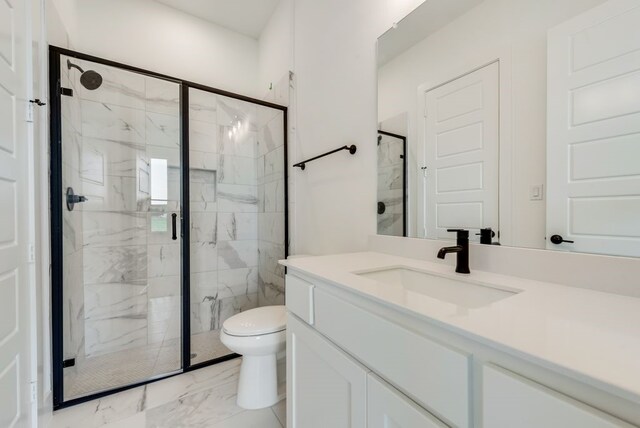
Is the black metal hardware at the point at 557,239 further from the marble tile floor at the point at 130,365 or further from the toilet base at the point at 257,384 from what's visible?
the marble tile floor at the point at 130,365

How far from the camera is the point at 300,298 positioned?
3.35 ft

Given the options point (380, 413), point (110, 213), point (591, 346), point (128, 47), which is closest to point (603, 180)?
point (591, 346)

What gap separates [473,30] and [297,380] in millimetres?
1498

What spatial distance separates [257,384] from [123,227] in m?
1.54

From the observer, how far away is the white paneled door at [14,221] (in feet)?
3.10

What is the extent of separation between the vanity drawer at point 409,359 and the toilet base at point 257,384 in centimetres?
88

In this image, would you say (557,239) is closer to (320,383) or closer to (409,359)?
(409,359)

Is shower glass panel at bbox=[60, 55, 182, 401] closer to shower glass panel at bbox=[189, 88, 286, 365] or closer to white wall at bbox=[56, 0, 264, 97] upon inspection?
shower glass panel at bbox=[189, 88, 286, 365]

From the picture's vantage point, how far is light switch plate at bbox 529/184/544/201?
82cm

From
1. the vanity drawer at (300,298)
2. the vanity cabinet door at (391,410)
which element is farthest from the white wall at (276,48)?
the vanity cabinet door at (391,410)

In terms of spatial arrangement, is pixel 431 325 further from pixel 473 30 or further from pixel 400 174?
pixel 473 30

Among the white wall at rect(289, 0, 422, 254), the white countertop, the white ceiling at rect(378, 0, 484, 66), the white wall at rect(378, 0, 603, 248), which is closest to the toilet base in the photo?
the white wall at rect(289, 0, 422, 254)

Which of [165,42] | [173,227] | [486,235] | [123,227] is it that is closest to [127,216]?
[123,227]

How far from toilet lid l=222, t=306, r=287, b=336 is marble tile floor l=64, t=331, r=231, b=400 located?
663mm
